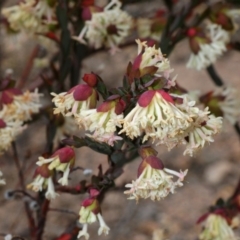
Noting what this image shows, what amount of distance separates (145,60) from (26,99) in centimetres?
29

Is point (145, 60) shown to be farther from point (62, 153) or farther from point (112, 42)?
point (112, 42)

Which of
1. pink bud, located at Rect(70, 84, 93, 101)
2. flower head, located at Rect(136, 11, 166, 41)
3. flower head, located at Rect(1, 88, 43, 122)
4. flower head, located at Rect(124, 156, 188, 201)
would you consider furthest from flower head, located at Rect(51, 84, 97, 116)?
flower head, located at Rect(136, 11, 166, 41)

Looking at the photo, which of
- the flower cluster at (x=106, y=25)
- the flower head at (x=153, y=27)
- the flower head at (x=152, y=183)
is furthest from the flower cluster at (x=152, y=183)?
the flower head at (x=153, y=27)

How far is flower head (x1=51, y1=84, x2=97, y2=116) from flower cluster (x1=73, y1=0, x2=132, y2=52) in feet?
0.95

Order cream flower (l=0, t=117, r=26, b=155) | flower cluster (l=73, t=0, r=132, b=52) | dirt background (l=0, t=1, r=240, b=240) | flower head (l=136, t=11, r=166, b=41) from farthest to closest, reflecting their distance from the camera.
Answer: dirt background (l=0, t=1, r=240, b=240) → flower head (l=136, t=11, r=166, b=41) → flower cluster (l=73, t=0, r=132, b=52) → cream flower (l=0, t=117, r=26, b=155)

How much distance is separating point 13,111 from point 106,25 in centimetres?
22

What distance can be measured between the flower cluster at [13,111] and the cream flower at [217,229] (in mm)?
332

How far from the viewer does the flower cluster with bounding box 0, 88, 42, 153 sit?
92 cm

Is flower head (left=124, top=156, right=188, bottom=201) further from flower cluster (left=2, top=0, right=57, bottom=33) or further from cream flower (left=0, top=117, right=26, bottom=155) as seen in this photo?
flower cluster (left=2, top=0, right=57, bottom=33)

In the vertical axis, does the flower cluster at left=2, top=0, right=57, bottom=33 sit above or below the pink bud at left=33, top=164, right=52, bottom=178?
above

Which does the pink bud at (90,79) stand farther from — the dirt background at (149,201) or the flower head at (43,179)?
the dirt background at (149,201)

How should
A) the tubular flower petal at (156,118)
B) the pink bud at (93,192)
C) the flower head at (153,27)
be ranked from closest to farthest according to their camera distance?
the tubular flower petal at (156,118) < the pink bud at (93,192) < the flower head at (153,27)

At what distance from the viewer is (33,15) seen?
1.06 m

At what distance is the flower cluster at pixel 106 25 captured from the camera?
1021 mm
